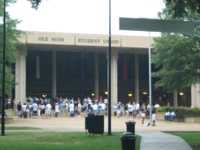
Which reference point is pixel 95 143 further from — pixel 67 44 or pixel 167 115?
pixel 67 44

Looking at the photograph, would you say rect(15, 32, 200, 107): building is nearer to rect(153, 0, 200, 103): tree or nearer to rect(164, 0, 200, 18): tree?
rect(153, 0, 200, 103): tree

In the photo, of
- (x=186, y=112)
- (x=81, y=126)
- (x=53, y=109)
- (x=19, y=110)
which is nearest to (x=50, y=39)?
(x=53, y=109)

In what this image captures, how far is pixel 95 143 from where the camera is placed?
2369 cm

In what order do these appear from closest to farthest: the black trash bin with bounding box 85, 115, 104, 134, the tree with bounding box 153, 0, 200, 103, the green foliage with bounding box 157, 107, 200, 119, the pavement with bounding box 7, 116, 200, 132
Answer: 1. the black trash bin with bounding box 85, 115, 104, 134
2. the pavement with bounding box 7, 116, 200, 132
3. the tree with bounding box 153, 0, 200, 103
4. the green foliage with bounding box 157, 107, 200, 119

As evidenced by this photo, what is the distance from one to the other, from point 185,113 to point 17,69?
945 inches

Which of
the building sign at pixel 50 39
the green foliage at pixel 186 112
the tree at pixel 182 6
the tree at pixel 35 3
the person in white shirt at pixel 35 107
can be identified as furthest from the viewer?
the building sign at pixel 50 39

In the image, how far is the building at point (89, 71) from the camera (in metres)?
77.1

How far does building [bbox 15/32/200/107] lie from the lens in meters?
77.1

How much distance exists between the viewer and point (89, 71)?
8681cm

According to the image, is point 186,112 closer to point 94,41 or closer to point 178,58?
point 178,58

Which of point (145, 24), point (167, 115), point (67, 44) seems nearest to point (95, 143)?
point (145, 24)

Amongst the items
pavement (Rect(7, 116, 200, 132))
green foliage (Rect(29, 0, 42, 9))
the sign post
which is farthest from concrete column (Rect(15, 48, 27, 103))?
the sign post

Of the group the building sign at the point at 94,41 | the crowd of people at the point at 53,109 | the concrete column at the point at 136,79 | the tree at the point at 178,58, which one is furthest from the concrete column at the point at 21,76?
the tree at the point at 178,58

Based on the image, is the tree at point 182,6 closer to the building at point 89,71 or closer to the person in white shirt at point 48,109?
the person in white shirt at point 48,109
